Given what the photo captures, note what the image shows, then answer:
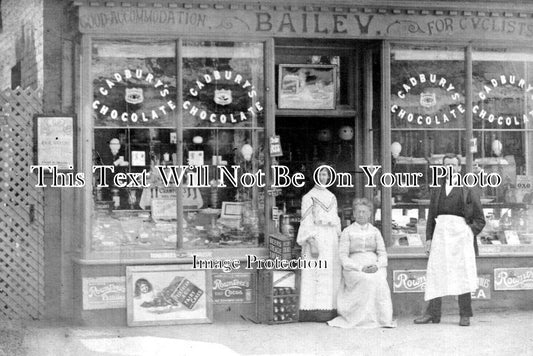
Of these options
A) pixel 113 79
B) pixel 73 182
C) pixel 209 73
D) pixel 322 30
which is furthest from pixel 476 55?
pixel 73 182

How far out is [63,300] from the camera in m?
10.2

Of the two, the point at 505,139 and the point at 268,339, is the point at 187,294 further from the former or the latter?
the point at 505,139

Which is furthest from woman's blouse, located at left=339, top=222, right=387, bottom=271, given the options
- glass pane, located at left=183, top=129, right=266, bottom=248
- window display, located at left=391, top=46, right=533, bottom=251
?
glass pane, located at left=183, top=129, right=266, bottom=248

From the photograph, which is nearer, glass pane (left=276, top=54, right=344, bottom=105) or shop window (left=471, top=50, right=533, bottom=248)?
shop window (left=471, top=50, right=533, bottom=248)

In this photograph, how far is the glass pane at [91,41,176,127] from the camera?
33.0 ft

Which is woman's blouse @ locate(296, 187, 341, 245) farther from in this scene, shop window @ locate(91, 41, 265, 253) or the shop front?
shop window @ locate(91, 41, 265, 253)

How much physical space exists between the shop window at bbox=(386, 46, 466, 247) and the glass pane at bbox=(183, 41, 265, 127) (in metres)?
1.88

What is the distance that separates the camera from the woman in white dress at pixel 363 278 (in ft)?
32.1

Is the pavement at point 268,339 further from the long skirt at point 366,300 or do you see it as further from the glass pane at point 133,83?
the glass pane at point 133,83

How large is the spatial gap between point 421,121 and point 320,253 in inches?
93.6

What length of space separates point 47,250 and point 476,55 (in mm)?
6278

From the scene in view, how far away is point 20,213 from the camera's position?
10.1 m

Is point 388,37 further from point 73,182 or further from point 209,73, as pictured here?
point 73,182

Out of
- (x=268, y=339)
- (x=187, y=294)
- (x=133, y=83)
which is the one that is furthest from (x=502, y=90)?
(x=187, y=294)
